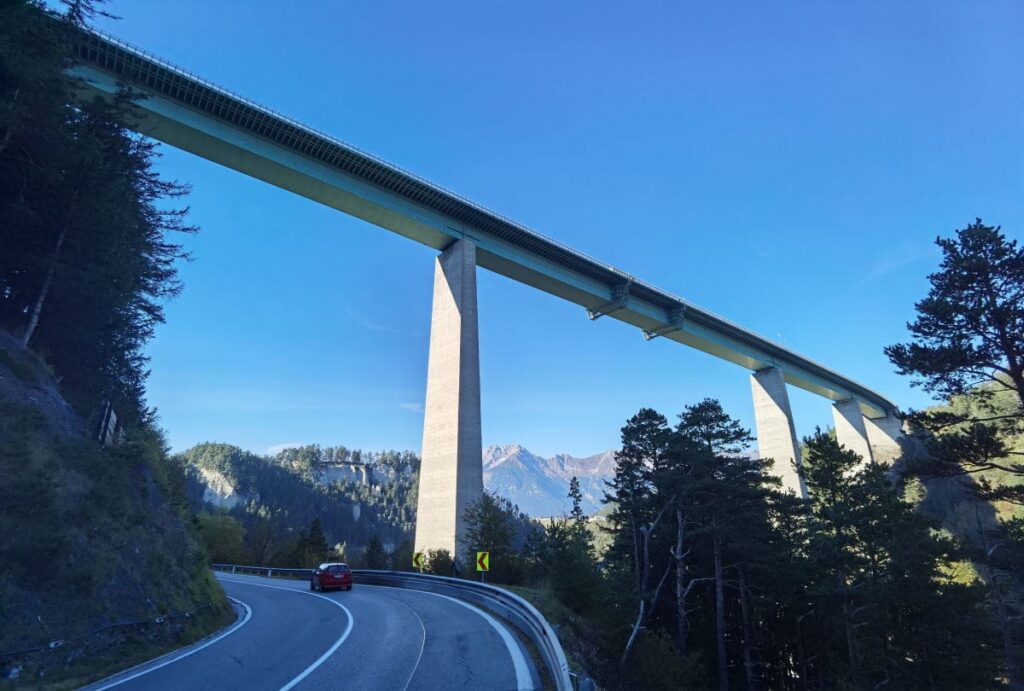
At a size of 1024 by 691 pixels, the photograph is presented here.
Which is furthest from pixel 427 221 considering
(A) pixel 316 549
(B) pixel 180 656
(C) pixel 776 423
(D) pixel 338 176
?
(C) pixel 776 423

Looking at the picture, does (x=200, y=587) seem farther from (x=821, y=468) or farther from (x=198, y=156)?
(x=821, y=468)

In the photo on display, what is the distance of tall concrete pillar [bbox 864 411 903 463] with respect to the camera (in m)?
86.2

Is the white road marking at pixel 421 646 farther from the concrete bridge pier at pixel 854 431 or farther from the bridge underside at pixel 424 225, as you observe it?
the concrete bridge pier at pixel 854 431

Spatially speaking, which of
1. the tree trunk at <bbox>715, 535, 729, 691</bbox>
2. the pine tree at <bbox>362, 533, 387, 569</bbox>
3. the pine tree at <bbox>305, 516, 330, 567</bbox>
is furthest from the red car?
the pine tree at <bbox>305, 516, 330, 567</bbox>

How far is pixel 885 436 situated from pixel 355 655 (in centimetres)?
10396

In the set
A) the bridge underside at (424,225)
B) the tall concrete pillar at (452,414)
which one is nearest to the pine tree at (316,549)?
the tall concrete pillar at (452,414)

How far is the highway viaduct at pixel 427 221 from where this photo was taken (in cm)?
2738

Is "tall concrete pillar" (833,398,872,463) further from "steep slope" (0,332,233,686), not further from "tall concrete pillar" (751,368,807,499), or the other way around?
"steep slope" (0,332,233,686)

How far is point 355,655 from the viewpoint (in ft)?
31.9

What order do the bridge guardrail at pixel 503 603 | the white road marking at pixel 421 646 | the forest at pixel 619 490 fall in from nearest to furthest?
the bridge guardrail at pixel 503 603, the white road marking at pixel 421 646, the forest at pixel 619 490

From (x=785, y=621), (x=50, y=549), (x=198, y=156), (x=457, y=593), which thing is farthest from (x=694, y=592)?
(x=198, y=156)

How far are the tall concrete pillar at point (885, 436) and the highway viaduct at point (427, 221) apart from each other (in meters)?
66.7

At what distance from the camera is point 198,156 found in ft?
100

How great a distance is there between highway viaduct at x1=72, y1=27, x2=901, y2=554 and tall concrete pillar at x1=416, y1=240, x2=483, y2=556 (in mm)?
72
